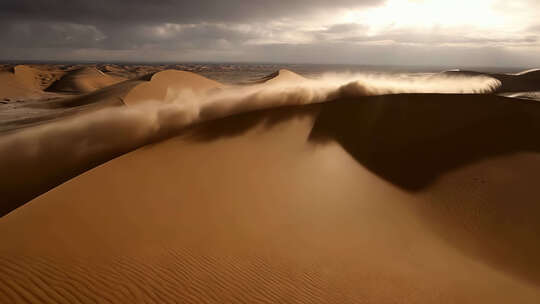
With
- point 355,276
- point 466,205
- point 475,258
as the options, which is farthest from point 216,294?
point 466,205

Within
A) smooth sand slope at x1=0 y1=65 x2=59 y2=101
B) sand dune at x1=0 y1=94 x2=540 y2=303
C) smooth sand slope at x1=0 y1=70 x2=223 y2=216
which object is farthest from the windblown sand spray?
smooth sand slope at x1=0 y1=65 x2=59 y2=101

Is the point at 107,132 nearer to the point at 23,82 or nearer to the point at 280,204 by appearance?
the point at 280,204

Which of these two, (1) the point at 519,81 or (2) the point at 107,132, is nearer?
(2) the point at 107,132

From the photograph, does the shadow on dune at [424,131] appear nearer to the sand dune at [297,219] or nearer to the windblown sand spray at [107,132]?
the sand dune at [297,219]

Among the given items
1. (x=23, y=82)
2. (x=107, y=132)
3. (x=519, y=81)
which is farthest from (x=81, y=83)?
(x=519, y=81)

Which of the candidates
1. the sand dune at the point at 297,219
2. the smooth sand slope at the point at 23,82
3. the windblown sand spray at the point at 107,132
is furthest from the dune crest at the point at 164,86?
the smooth sand slope at the point at 23,82

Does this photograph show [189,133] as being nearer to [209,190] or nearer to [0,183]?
[209,190]

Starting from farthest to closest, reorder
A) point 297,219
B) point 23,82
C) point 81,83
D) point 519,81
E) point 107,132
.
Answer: point 81,83
point 23,82
point 519,81
point 107,132
point 297,219

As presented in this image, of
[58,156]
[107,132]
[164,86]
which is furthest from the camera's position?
[164,86]
